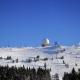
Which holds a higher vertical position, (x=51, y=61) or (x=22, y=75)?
(x=51, y=61)

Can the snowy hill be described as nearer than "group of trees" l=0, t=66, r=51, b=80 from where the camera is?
No

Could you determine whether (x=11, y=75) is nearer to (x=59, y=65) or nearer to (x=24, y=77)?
(x=24, y=77)

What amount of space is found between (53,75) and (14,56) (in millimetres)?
53779

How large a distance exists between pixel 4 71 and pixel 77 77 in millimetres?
32317

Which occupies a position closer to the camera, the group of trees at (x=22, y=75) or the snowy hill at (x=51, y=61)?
the group of trees at (x=22, y=75)

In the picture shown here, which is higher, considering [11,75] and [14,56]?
[14,56]

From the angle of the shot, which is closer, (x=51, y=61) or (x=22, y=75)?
(x=22, y=75)

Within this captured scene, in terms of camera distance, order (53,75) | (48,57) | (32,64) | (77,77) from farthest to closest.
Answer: (48,57), (32,64), (53,75), (77,77)

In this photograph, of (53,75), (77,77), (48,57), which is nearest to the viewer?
(77,77)

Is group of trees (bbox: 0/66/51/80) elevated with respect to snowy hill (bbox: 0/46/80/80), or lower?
lower

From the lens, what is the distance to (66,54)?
196m

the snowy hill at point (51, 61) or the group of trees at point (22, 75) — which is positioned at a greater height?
the snowy hill at point (51, 61)

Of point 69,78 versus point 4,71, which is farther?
point 4,71

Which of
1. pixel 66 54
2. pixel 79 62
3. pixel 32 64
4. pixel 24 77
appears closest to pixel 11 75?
pixel 24 77
